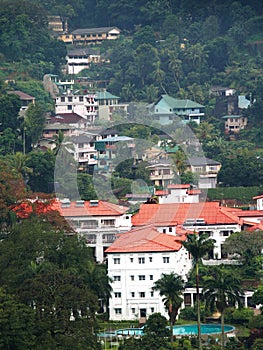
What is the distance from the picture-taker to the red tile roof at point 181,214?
50.4m

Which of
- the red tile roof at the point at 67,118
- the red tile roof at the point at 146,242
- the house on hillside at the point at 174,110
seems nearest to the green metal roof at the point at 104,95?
the house on hillside at the point at 174,110

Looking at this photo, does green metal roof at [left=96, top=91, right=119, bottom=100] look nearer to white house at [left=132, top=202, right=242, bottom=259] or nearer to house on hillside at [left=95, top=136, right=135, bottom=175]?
house on hillside at [left=95, top=136, right=135, bottom=175]

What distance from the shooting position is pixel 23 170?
58.1 m

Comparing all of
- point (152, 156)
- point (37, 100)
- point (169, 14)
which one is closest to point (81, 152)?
point (152, 156)

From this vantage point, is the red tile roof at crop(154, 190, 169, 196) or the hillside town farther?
the red tile roof at crop(154, 190, 169, 196)

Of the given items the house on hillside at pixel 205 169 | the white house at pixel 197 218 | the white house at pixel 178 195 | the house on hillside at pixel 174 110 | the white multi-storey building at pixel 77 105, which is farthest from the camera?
the white multi-storey building at pixel 77 105

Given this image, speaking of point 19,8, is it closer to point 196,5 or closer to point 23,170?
point 196,5

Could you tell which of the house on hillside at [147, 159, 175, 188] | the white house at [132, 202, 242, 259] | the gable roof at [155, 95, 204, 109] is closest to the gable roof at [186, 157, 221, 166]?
the house on hillside at [147, 159, 175, 188]

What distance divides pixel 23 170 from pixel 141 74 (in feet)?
73.7

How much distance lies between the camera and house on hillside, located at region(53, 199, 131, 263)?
49531mm

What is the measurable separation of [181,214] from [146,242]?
549 cm

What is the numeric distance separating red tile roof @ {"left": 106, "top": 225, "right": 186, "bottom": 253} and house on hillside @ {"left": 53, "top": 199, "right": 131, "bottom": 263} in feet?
6.01

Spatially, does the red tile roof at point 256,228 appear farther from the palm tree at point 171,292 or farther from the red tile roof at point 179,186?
the palm tree at point 171,292

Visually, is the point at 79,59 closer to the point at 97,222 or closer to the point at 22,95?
the point at 22,95
